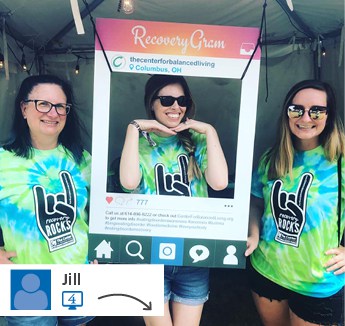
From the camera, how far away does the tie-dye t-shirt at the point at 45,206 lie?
5.74 feet

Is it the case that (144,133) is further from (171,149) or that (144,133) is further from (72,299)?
(72,299)

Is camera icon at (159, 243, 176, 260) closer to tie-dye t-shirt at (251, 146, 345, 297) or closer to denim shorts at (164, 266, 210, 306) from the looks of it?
denim shorts at (164, 266, 210, 306)

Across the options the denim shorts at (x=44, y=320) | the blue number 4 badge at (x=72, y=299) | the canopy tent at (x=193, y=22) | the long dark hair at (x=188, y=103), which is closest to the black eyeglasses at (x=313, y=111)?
the canopy tent at (x=193, y=22)

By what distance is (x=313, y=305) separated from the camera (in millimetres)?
1839

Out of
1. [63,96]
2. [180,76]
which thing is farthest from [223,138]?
[63,96]

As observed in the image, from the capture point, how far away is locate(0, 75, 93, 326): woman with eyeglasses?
1.75 metres

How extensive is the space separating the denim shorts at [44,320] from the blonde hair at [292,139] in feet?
4.53

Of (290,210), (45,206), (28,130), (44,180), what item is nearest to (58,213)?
(45,206)

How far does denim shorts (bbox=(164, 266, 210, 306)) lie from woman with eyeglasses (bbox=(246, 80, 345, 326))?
34cm

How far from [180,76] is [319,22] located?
3.28 feet

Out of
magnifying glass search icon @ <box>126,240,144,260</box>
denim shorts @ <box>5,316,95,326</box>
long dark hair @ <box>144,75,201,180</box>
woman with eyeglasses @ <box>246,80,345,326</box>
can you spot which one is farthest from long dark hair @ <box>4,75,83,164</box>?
woman with eyeglasses @ <box>246,80,345,326</box>

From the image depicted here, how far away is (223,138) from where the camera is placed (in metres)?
1.81

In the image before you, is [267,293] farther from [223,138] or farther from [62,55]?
[62,55]

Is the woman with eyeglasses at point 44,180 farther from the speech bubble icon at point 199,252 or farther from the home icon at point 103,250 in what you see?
the speech bubble icon at point 199,252
